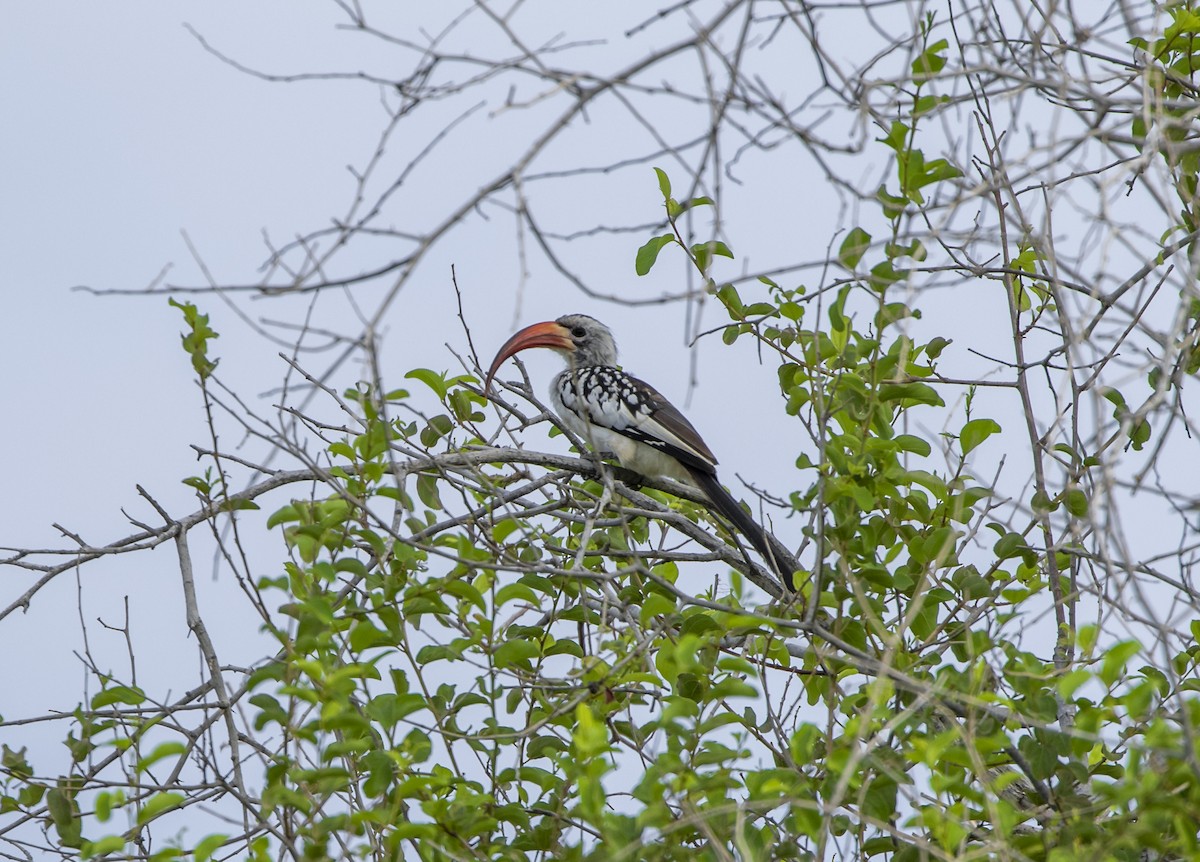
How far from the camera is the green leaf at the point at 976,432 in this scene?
10.9 ft

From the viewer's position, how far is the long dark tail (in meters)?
4.21

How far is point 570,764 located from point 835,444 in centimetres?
102

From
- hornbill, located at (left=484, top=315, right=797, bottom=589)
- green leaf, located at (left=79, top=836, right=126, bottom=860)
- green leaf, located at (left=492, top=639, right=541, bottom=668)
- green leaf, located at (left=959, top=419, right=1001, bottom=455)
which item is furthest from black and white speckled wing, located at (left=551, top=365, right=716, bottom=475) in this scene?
green leaf, located at (left=79, top=836, right=126, bottom=860)

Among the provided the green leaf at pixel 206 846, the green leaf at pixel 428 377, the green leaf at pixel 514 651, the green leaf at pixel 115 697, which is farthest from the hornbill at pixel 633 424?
the green leaf at pixel 206 846

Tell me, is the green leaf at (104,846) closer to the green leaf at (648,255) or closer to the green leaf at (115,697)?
the green leaf at (115,697)

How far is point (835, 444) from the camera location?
3180mm

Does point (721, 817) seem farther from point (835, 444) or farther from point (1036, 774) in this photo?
point (835, 444)

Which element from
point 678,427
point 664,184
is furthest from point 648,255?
point 678,427

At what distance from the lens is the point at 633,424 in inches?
230

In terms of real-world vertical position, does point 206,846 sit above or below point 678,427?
below

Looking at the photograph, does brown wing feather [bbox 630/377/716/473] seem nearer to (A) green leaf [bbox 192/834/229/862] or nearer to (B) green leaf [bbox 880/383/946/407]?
(B) green leaf [bbox 880/383/946/407]

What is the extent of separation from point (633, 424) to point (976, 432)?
2.59 m

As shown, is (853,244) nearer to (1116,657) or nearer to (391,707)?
(1116,657)

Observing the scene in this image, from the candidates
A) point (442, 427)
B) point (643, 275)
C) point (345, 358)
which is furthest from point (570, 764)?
point (442, 427)
